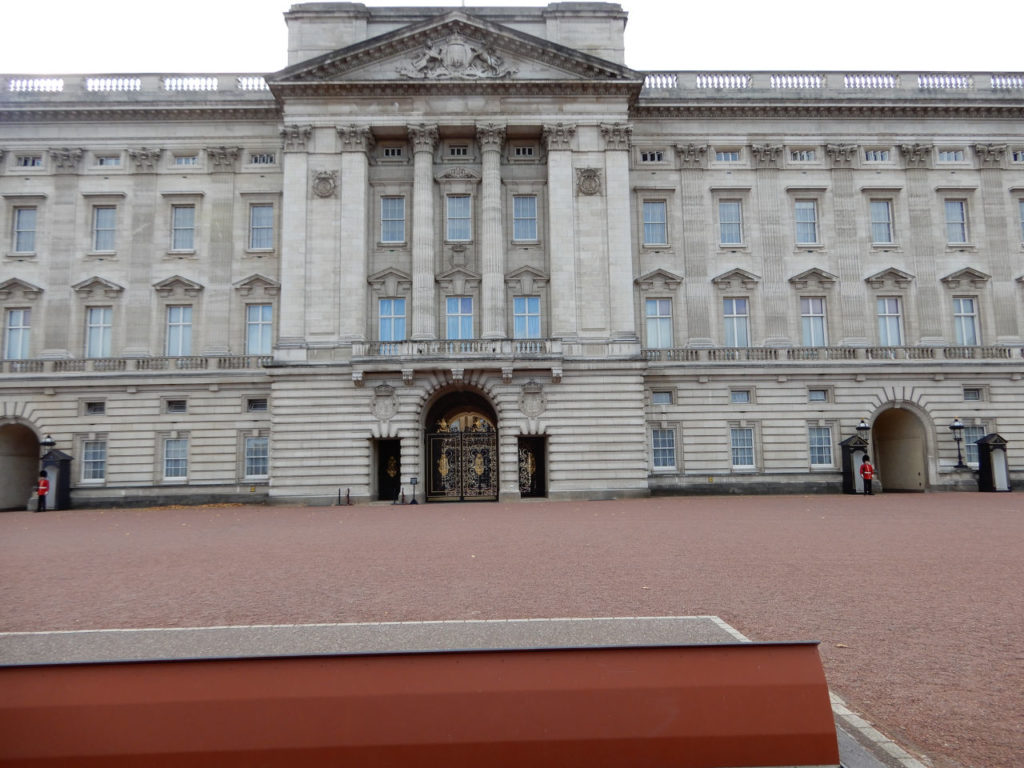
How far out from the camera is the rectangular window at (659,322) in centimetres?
3916

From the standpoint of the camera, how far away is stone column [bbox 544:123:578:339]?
3609 centimetres

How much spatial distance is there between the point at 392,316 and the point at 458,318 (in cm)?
324

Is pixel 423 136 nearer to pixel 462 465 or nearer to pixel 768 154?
pixel 462 465

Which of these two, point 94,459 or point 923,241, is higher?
point 923,241

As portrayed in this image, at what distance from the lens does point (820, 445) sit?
38.5 meters

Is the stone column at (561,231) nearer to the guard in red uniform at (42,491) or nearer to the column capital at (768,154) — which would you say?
Result: the column capital at (768,154)

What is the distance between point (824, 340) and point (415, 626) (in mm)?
36032

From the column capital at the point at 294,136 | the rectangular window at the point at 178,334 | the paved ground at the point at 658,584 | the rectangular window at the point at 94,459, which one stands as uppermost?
the column capital at the point at 294,136

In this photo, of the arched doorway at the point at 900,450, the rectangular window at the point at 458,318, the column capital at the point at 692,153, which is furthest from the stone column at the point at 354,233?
the arched doorway at the point at 900,450

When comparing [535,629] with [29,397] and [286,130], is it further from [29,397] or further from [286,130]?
[29,397]

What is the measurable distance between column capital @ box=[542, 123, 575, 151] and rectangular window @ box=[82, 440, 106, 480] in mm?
26524

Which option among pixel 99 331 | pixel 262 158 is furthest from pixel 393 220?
pixel 99 331

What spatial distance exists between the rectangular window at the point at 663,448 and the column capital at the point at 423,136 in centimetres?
1804

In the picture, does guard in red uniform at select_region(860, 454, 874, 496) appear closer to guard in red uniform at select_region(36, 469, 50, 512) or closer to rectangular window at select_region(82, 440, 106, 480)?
rectangular window at select_region(82, 440, 106, 480)
